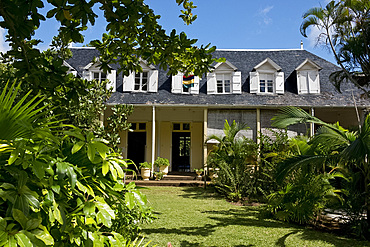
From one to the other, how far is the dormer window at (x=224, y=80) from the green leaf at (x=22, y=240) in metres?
16.2

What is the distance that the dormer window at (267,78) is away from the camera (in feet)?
56.6

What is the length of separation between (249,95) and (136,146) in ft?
23.9

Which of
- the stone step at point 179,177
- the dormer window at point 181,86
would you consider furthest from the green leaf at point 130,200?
the dormer window at point 181,86

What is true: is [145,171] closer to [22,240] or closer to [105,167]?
[105,167]

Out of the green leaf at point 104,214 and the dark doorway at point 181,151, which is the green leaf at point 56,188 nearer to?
the green leaf at point 104,214

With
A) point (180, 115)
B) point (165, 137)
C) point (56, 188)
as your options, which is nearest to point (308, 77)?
point (180, 115)

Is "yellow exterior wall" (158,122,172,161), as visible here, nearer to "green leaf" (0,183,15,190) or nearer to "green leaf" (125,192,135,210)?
"green leaf" (125,192,135,210)

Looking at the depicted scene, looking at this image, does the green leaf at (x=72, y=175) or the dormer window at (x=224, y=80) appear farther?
the dormer window at (x=224, y=80)

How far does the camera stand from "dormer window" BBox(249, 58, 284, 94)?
679 inches

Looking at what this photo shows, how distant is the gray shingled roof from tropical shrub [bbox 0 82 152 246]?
14.6 metres

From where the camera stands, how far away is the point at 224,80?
17.6m

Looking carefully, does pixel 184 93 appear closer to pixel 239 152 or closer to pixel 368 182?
pixel 239 152

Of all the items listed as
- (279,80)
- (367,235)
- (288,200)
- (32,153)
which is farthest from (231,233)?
(279,80)

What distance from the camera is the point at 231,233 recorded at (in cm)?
588
